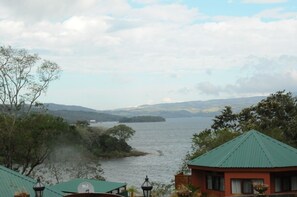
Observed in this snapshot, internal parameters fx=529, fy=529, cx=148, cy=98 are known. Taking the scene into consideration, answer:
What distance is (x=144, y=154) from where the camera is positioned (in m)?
112

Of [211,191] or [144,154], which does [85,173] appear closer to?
[211,191]

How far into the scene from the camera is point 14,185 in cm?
2488

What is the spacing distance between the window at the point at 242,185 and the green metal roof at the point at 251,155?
0.84m

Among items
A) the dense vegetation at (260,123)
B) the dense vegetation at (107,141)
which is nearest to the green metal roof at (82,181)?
the dense vegetation at (260,123)

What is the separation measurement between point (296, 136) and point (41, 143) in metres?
22.0

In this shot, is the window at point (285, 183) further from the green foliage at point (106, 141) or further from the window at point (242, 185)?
the green foliage at point (106, 141)

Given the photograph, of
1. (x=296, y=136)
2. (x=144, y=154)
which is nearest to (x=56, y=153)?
(x=296, y=136)

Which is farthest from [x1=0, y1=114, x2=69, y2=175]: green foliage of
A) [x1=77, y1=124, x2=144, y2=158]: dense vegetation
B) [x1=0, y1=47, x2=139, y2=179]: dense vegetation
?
[x1=77, y1=124, x2=144, y2=158]: dense vegetation

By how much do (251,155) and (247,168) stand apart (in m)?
1.26

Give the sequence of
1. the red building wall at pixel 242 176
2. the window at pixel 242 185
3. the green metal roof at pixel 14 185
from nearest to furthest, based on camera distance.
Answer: the green metal roof at pixel 14 185
the red building wall at pixel 242 176
the window at pixel 242 185

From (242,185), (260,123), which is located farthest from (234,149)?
(260,123)

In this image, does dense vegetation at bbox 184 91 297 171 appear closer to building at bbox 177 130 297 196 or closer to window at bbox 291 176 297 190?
building at bbox 177 130 297 196

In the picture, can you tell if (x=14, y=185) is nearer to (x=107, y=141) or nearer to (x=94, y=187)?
(x=94, y=187)

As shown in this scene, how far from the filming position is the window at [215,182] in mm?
28797
